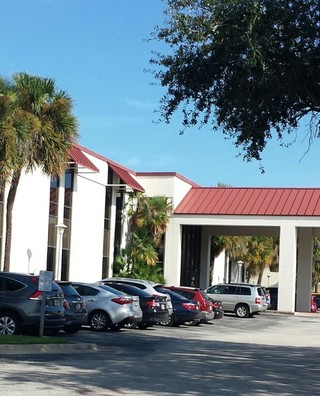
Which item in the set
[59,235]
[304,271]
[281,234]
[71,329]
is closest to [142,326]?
[71,329]

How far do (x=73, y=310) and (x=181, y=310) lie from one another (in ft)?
28.8

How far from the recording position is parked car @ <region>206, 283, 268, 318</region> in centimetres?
4141

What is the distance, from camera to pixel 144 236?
45438 millimetres

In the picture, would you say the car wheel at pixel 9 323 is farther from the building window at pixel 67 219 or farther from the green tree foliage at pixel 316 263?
the green tree foliage at pixel 316 263

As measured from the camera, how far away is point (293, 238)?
4609 cm

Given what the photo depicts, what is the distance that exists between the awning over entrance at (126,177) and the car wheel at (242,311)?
338 inches

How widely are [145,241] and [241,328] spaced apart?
13298mm

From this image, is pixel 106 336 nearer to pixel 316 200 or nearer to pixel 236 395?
pixel 236 395

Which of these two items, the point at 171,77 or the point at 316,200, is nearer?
the point at 171,77

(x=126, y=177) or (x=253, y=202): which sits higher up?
(x=126, y=177)

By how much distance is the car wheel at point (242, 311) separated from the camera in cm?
4141

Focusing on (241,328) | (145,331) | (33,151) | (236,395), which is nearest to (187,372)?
(236,395)

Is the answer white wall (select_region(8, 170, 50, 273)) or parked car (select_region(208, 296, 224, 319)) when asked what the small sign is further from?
parked car (select_region(208, 296, 224, 319))

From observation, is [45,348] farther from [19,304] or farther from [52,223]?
[52,223]
